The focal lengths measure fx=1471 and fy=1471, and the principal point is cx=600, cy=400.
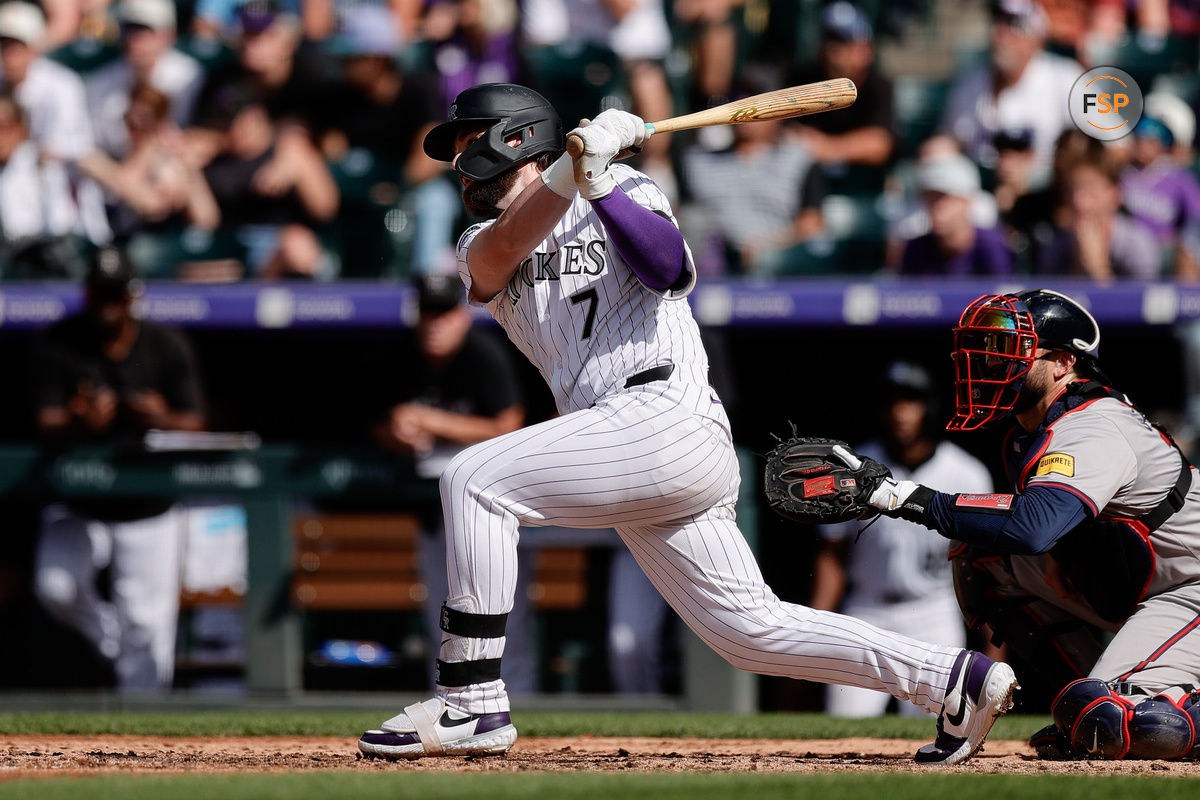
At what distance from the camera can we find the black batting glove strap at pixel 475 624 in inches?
129

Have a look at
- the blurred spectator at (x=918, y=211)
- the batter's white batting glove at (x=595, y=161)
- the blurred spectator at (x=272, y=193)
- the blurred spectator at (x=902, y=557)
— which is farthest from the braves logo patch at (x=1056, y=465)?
the blurred spectator at (x=272, y=193)

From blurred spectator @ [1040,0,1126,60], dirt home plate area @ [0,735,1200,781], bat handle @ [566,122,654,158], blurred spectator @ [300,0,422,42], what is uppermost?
blurred spectator @ [300,0,422,42]

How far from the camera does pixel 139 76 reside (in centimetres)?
771

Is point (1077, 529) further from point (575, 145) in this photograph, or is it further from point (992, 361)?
point (575, 145)

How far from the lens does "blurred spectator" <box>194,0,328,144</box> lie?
7652 mm

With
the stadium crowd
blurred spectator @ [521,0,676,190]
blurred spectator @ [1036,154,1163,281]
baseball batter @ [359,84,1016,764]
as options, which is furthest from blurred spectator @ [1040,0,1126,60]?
baseball batter @ [359,84,1016,764]

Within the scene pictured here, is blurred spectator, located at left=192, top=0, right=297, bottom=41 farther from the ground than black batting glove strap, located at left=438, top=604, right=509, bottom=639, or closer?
farther from the ground

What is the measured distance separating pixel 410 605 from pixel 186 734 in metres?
1.51

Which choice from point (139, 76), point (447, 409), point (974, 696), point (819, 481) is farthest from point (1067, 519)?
point (139, 76)

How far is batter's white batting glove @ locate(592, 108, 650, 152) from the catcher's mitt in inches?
31.9

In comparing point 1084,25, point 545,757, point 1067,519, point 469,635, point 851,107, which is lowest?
point 545,757

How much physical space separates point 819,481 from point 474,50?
4723 mm

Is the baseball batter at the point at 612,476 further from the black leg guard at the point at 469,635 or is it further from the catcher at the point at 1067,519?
the catcher at the point at 1067,519

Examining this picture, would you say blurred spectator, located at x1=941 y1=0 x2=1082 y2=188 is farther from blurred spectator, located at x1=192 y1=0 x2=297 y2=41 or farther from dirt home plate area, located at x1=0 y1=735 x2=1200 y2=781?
blurred spectator, located at x1=192 y1=0 x2=297 y2=41
